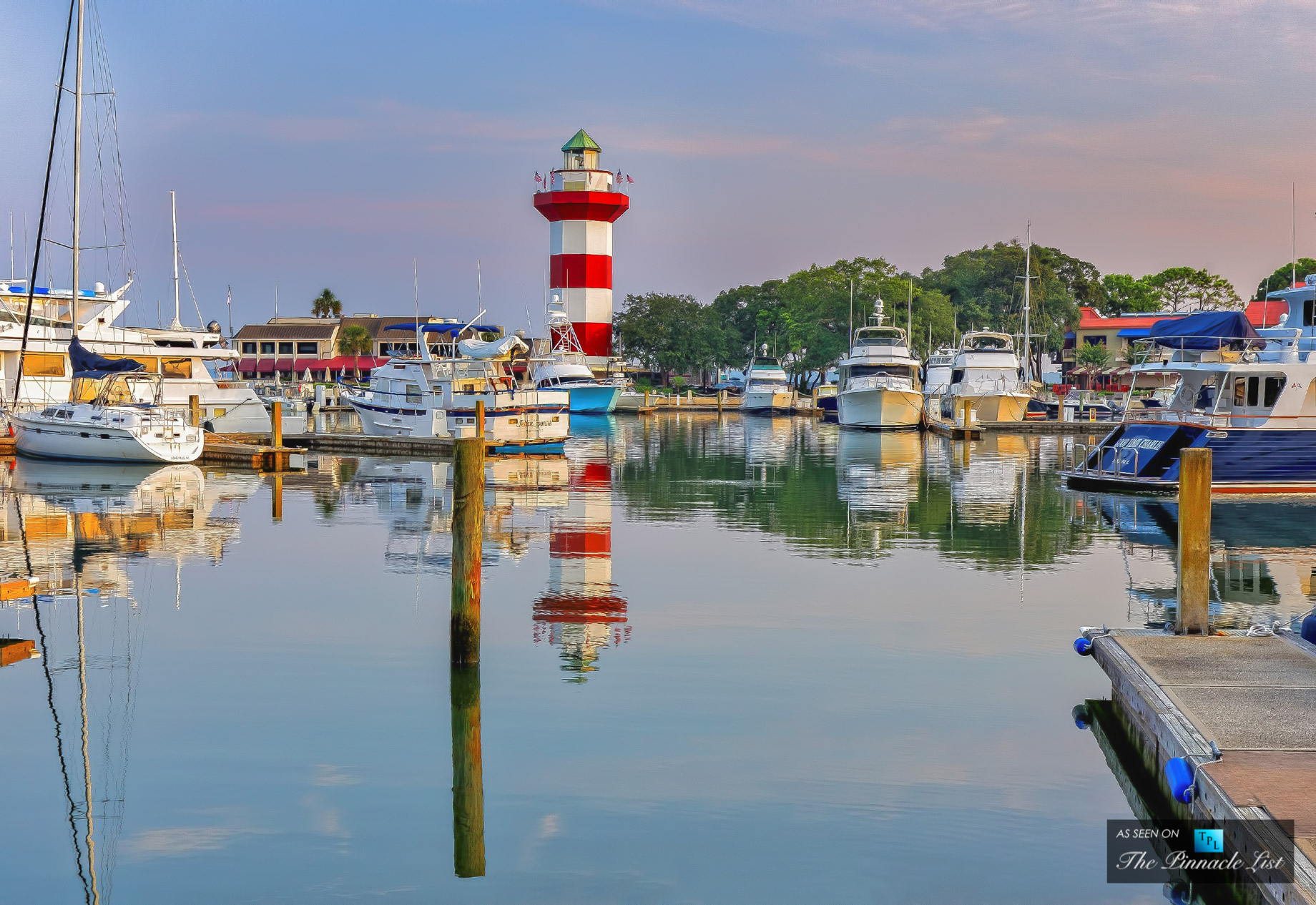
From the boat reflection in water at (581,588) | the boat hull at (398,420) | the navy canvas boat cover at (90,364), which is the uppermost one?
the navy canvas boat cover at (90,364)

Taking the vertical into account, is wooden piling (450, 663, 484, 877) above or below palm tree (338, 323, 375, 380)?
below

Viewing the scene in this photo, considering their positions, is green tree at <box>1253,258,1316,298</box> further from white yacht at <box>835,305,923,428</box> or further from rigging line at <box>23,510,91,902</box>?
rigging line at <box>23,510,91,902</box>

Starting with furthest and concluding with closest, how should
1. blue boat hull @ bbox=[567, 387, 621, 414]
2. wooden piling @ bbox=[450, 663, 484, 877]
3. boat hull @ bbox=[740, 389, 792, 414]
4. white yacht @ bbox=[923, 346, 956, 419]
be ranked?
boat hull @ bbox=[740, 389, 792, 414] < blue boat hull @ bbox=[567, 387, 621, 414] < white yacht @ bbox=[923, 346, 956, 419] < wooden piling @ bbox=[450, 663, 484, 877]

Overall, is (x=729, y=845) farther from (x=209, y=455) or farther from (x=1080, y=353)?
(x=1080, y=353)

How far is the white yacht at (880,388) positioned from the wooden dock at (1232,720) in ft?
160

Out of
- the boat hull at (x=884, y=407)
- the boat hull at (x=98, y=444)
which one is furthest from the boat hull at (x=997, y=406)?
the boat hull at (x=98, y=444)

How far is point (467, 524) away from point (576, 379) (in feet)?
218

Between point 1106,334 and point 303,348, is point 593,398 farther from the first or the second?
point 1106,334

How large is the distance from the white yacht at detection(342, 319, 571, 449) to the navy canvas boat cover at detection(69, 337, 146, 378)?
31.0 ft

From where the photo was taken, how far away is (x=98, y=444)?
36.7 metres

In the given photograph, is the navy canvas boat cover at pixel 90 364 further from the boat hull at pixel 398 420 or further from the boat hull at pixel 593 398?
the boat hull at pixel 593 398

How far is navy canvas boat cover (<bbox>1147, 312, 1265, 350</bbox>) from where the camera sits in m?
32.5

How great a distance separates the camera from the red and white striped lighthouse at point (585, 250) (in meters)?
84.2

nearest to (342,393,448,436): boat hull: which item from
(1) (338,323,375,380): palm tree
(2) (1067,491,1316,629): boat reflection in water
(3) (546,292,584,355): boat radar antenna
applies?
(2) (1067,491,1316,629): boat reflection in water
